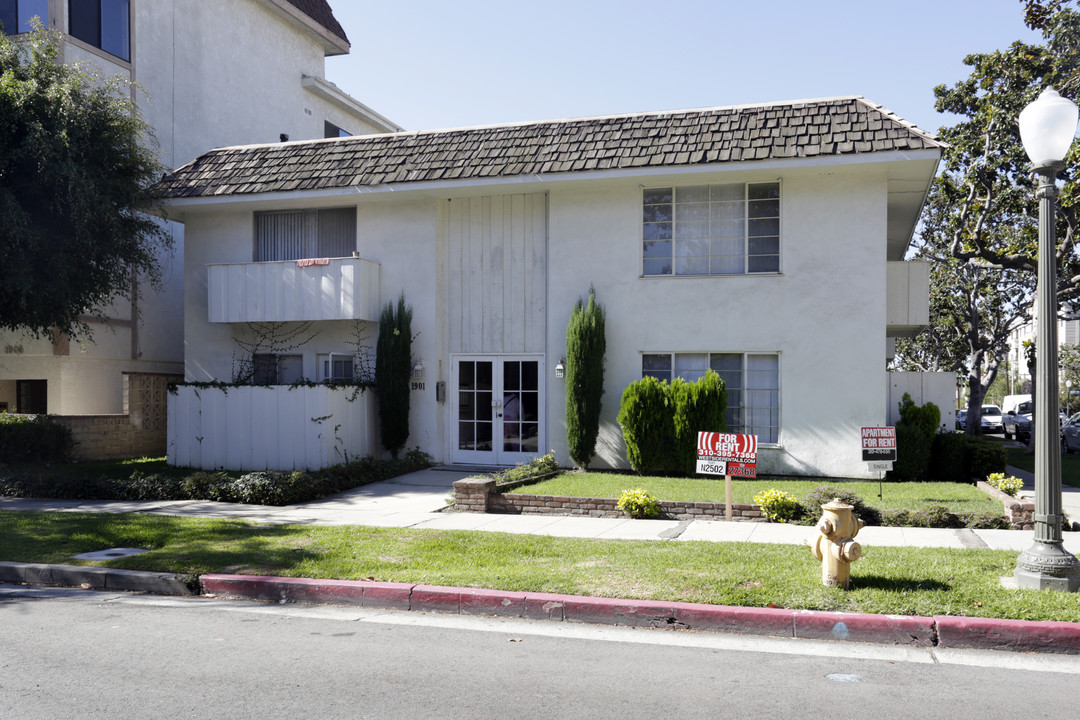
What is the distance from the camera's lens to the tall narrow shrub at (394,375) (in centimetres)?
1677

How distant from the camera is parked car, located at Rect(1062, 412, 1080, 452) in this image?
26875 millimetres

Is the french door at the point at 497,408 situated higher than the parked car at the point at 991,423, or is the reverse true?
the french door at the point at 497,408

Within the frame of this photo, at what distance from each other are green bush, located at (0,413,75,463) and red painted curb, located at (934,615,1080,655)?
1591cm

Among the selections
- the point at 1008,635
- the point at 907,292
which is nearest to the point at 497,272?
the point at 907,292

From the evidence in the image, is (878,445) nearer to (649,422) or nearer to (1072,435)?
(649,422)

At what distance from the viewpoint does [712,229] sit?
15.7 m

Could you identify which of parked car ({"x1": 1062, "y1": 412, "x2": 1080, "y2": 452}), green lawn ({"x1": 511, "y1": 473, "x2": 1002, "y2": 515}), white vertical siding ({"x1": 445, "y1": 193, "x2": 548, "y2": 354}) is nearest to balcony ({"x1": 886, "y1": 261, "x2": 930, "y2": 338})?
green lawn ({"x1": 511, "y1": 473, "x2": 1002, "y2": 515})

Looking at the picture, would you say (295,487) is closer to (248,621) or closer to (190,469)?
(190,469)

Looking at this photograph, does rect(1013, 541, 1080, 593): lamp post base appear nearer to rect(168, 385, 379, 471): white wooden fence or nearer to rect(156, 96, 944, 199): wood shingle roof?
rect(156, 96, 944, 199): wood shingle roof

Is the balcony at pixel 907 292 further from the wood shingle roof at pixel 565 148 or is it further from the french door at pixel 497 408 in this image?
the french door at pixel 497 408

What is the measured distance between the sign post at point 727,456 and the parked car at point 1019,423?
77.2 feet

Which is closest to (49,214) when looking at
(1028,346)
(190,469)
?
Result: (190,469)

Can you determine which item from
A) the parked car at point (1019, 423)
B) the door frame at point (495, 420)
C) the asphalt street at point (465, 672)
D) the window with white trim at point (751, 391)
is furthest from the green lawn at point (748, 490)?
the parked car at point (1019, 423)

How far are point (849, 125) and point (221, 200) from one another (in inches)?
473
